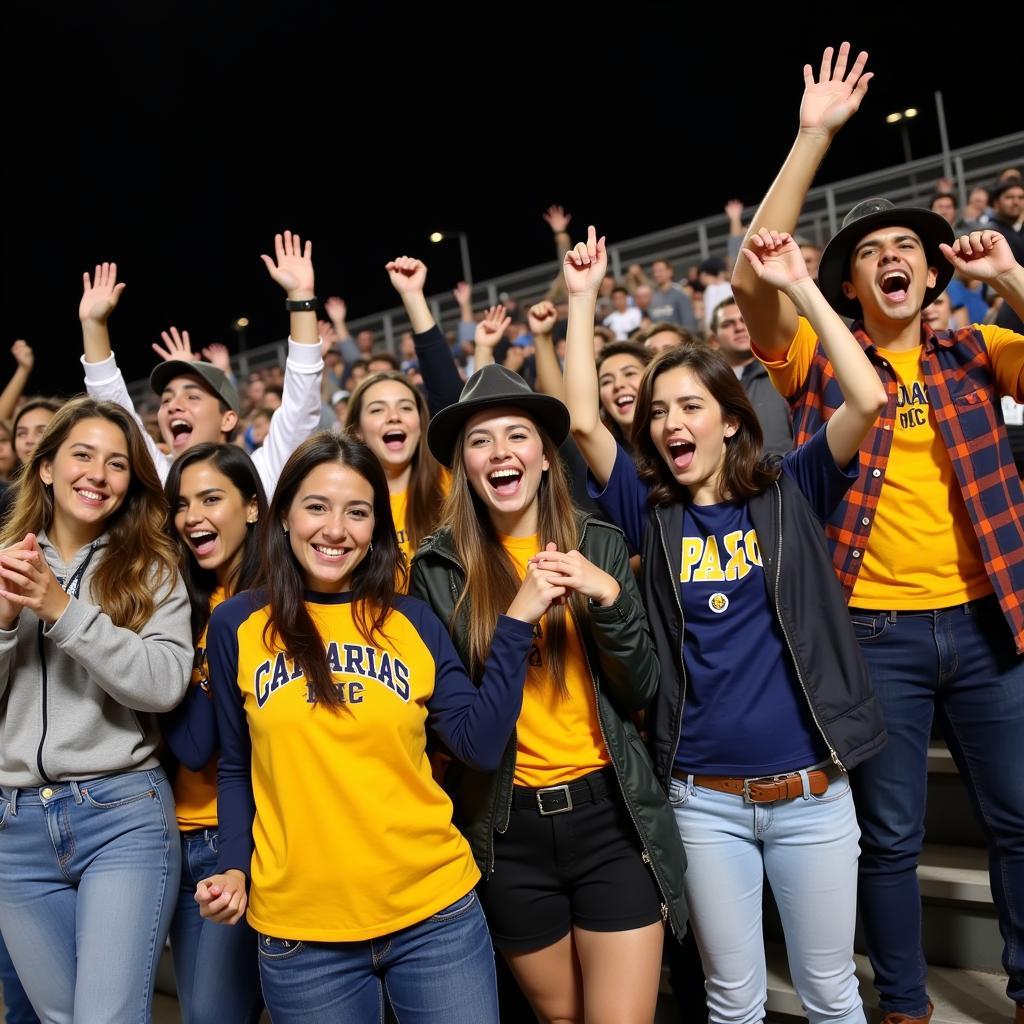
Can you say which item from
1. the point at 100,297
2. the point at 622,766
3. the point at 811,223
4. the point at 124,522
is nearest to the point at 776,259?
the point at 622,766

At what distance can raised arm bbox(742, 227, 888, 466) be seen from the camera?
231cm

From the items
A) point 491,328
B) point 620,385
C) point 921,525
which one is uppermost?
point 491,328

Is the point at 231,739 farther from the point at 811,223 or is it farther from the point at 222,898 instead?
the point at 811,223

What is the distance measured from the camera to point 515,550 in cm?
245

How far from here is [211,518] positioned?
2658 millimetres

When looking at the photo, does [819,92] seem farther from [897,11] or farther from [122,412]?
[897,11]

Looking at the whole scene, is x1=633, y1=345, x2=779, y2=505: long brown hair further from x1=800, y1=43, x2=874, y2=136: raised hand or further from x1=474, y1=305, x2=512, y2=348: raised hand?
x1=474, y1=305, x2=512, y2=348: raised hand

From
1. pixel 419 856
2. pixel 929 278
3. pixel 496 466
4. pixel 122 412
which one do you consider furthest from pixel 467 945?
pixel 929 278

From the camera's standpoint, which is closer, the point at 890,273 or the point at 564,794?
the point at 564,794

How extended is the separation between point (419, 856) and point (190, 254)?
2229 centimetres

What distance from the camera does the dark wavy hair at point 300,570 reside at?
2.14 meters

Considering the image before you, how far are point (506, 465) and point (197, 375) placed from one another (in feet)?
5.90

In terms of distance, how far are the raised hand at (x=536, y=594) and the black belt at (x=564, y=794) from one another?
1.38 ft

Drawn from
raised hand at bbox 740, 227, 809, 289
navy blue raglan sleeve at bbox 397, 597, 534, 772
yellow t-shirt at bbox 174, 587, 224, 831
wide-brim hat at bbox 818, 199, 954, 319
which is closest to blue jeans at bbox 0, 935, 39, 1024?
yellow t-shirt at bbox 174, 587, 224, 831
